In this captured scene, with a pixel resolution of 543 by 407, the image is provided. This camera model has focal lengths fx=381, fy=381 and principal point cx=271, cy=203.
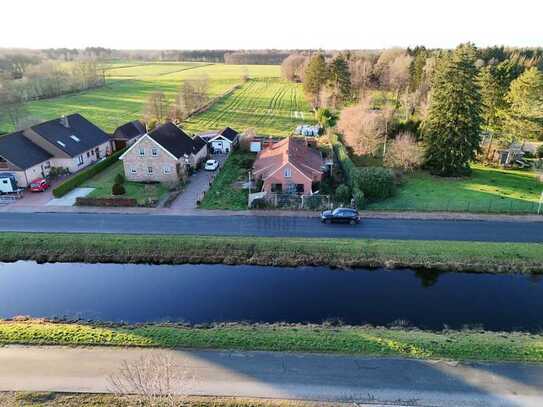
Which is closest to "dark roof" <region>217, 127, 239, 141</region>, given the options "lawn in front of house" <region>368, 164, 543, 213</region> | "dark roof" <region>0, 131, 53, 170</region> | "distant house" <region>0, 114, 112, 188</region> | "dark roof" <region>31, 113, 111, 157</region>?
"dark roof" <region>31, 113, 111, 157</region>

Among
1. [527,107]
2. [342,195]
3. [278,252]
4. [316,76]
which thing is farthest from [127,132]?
[527,107]

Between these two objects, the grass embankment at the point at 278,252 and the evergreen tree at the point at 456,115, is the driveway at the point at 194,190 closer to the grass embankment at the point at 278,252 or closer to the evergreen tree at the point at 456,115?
the grass embankment at the point at 278,252

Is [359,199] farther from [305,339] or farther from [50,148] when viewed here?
[50,148]

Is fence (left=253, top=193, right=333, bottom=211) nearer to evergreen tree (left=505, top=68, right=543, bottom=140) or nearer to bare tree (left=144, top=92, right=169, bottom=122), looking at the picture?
evergreen tree (left=505, top=68, right=543, bottom=140)

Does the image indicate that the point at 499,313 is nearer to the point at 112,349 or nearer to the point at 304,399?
the point at 304,399

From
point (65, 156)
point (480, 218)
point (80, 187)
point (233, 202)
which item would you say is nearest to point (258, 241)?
point (233, 202)

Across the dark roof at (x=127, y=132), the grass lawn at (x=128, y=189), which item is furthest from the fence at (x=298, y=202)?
the dark roof at (x=127, y=132)
